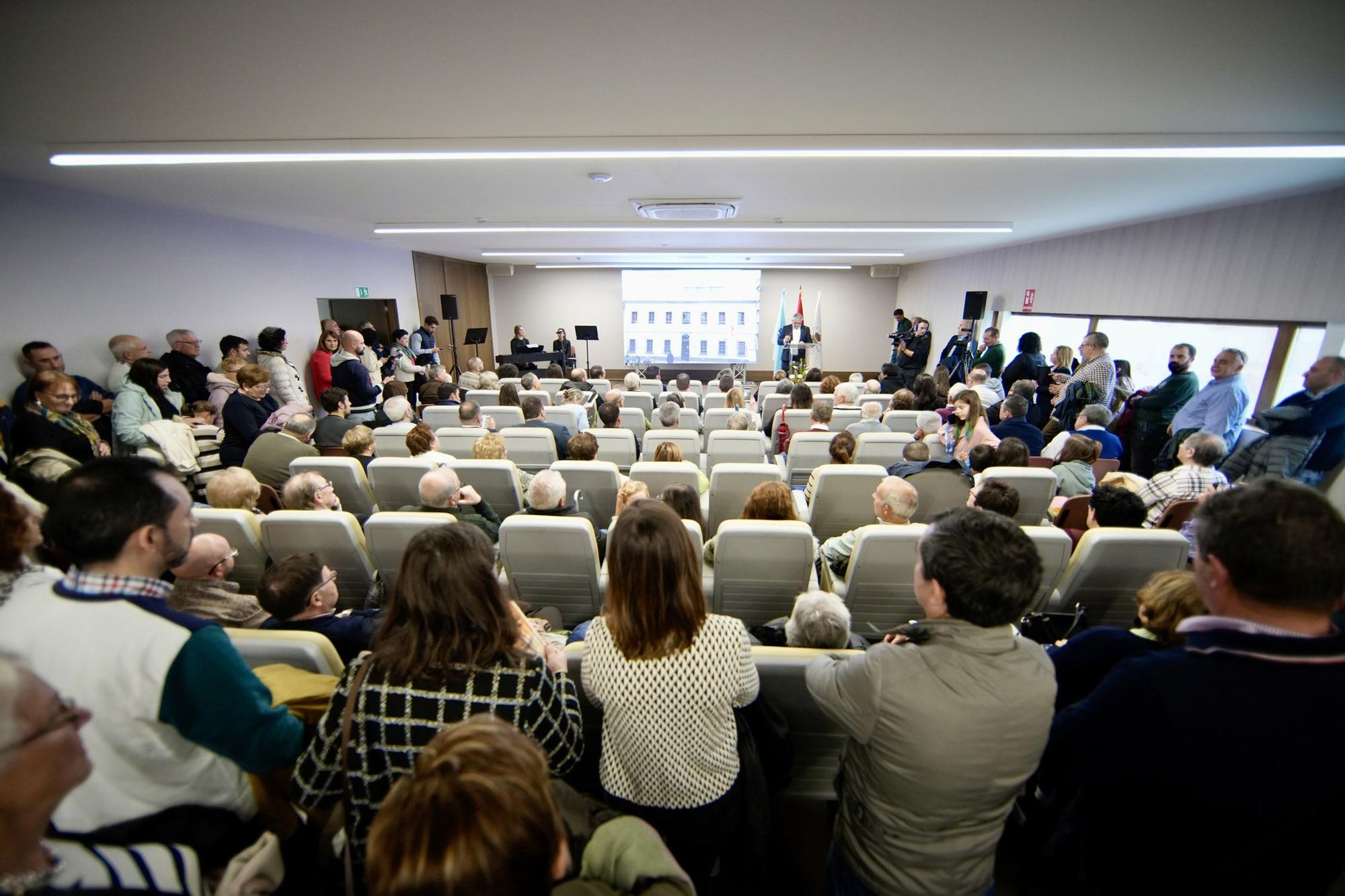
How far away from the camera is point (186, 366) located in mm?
5336

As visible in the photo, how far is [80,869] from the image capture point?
0.68 metres

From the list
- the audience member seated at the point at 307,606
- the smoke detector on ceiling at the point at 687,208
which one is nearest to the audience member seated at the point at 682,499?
the audience member seated at the point at 307,606

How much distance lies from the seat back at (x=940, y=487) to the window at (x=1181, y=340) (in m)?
4.33

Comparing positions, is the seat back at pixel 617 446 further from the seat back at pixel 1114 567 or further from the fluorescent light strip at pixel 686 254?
the fluorescent light strip at pixel 686 254

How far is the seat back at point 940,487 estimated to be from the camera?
3.09 m

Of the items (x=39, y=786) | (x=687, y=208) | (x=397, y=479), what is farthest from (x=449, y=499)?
(x=687, y=208)

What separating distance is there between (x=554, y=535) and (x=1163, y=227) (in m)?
7.74

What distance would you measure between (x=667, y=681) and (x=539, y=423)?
3674 mm

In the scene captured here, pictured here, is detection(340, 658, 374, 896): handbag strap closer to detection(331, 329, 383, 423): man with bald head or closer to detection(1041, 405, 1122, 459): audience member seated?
detection(1041, 405, 1122, 459): audience member seated

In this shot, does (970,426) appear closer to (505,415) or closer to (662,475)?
(662,475)

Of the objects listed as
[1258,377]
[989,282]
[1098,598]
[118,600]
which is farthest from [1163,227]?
[118,600]

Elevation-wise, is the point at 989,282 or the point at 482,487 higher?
the point at 989,282

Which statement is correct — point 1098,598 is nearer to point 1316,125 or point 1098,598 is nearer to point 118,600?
point 1316,125

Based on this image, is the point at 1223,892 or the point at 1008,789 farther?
the point at 1008,789
